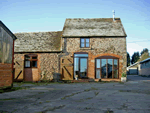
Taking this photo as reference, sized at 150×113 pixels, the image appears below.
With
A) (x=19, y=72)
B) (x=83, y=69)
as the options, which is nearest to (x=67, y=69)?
(x=83, y=69)

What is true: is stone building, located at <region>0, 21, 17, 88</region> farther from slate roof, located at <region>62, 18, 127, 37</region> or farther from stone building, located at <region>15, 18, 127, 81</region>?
slate roof, located at <region>62, 18, 127, 37</region>

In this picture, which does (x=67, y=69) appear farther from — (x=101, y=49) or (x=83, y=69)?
(x=101, y=49)

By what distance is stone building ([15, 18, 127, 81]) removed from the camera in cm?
1842

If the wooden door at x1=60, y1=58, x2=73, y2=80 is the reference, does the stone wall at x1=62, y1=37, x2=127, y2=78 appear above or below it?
above

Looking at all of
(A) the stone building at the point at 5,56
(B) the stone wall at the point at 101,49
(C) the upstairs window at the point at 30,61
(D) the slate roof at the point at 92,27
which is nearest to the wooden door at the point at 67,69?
(B) the stone wall at the point at 101,49

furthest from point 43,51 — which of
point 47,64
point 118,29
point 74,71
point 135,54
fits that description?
point 135,54

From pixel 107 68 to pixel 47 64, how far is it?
6.36m

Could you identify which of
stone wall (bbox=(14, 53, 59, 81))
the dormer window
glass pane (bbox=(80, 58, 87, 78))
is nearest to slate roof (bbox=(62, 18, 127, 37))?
the dormer window

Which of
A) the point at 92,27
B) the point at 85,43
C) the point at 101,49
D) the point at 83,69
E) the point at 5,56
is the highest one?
the point at 92,27

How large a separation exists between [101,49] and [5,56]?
10171mm

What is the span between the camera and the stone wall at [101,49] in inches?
724

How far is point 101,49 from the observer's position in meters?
18.6

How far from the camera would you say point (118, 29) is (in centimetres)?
1939

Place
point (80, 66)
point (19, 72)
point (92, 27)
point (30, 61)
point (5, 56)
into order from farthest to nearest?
1. point (92, 27)
2. point (30, 61)
3. point (19, 72)
4. point (80, 66)
5. point (5, 56)
